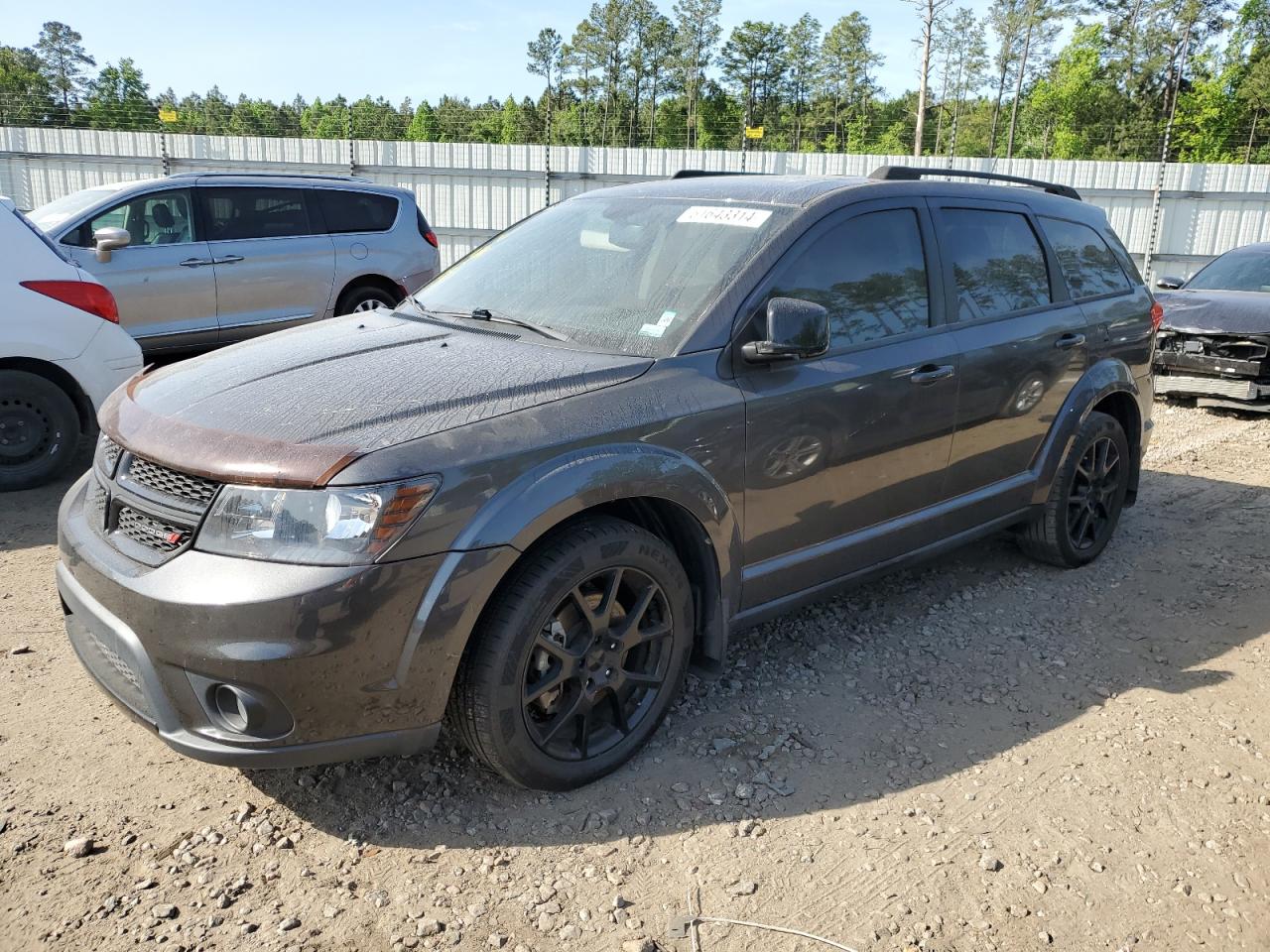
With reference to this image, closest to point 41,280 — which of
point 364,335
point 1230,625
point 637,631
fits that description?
point 364,335

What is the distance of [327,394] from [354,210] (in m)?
6.91

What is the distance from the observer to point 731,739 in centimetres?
326

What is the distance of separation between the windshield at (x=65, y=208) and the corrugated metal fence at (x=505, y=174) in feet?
34.1

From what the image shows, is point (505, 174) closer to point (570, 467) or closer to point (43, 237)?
point (43, 237)

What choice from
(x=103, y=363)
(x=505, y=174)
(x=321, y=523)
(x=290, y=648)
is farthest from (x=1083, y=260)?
(x=505, y=174)

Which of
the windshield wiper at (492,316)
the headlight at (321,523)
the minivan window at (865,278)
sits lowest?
the headlight at (321,523)

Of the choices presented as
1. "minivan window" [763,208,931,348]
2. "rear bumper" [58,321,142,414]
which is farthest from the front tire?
"rear bumper" [58,321,142,414]

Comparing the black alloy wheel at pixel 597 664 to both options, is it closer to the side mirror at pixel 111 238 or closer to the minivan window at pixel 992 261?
the minivan window at pixel 992 261

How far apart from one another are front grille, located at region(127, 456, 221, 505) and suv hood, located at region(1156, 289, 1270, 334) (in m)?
8.72

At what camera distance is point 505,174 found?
18406 mm

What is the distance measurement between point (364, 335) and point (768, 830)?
2.10 meters

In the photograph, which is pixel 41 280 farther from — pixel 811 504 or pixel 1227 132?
pixel 1227 132

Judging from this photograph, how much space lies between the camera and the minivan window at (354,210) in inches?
352

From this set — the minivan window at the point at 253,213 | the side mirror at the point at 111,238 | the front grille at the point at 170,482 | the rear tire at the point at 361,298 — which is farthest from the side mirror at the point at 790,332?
the minivan window at the point at 253,213
